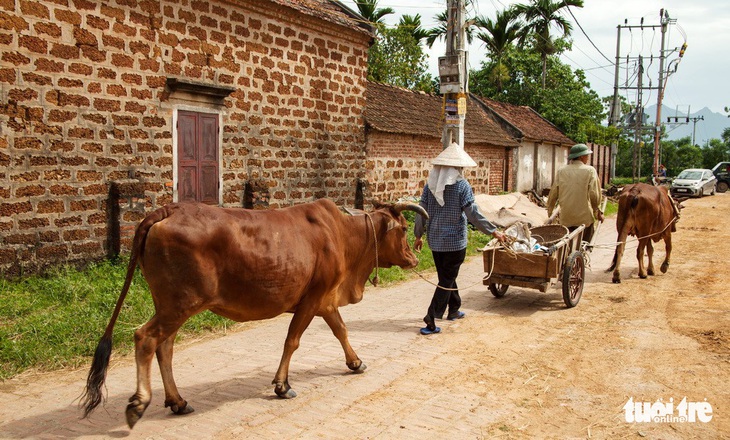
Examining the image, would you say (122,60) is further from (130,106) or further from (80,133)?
(80,133)

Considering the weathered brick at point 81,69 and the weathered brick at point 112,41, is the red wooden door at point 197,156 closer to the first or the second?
the weathered brick at point 112,41

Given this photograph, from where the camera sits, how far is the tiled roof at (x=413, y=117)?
A: 1628cm

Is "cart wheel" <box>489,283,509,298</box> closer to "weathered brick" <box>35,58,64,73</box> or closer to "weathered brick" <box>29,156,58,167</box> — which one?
"weathered brick" <box>29,156,58,167</box>

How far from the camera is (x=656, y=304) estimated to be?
8.70 m

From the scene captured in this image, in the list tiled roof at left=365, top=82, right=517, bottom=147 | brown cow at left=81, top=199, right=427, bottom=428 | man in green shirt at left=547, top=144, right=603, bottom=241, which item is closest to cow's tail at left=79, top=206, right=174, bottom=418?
brown cow at left=81, top=199, right=427, bottom=428

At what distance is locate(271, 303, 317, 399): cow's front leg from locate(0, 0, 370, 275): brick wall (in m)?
4.96

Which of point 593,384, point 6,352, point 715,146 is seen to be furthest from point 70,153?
point 715,146

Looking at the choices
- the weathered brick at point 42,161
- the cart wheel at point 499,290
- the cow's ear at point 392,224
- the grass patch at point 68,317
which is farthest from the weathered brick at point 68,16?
the cart wheel at point 499,290

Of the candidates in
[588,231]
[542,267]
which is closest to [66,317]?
[542,267]

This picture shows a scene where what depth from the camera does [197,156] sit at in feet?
35.1

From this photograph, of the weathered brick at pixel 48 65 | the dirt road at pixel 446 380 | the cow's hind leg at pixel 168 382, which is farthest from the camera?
the weathered brick at pixel 48 65

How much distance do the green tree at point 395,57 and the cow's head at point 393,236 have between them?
23.9 metres

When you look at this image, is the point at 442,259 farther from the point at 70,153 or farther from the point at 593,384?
the point at 70,153

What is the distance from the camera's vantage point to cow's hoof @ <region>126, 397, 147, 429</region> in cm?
420
